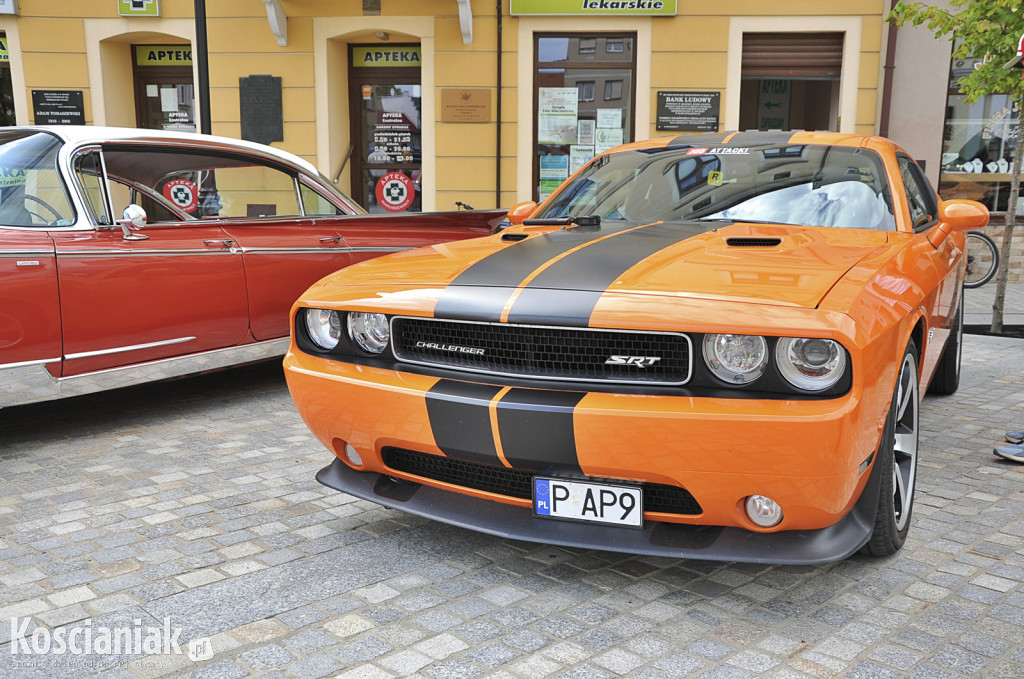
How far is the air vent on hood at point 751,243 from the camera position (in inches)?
115

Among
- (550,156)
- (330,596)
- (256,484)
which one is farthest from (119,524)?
(550,156)

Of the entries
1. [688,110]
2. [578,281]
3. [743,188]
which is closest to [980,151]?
[688,110]

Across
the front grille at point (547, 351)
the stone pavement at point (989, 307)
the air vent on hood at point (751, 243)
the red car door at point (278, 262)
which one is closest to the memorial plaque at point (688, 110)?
the stone pavement at point (989, 307)

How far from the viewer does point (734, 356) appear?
2363 millimetres

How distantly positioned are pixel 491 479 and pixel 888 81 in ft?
32.1

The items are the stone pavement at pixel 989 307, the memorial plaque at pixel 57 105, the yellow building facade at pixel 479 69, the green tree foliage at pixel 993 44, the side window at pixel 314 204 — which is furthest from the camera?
the memorial plaque at pixel 57 105

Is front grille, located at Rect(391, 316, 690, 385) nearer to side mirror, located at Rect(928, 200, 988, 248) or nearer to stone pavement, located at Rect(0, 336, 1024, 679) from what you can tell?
stone pavement, located at Rect(0, 336, 1024, 679)

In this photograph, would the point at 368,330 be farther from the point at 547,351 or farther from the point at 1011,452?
the point at 1011,452

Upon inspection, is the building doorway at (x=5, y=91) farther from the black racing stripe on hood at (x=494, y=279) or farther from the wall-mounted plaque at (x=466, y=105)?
the black racing stripe on hood at (x=494, y=279)

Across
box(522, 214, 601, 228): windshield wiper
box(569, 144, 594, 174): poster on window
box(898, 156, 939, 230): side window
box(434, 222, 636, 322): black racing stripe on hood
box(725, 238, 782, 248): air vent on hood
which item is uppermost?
box(569, 144, 594, 174): poster on window

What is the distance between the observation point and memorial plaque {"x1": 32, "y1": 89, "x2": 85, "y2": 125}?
11.3m

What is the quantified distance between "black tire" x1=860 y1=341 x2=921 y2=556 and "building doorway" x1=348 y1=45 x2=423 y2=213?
9095 mm

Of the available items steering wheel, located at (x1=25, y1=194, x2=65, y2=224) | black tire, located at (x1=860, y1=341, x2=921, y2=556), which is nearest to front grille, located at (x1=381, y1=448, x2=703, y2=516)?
black tire, located at (x1=860, y1=341, x2=921, y2=556)

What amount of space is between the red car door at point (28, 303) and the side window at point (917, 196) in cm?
381
